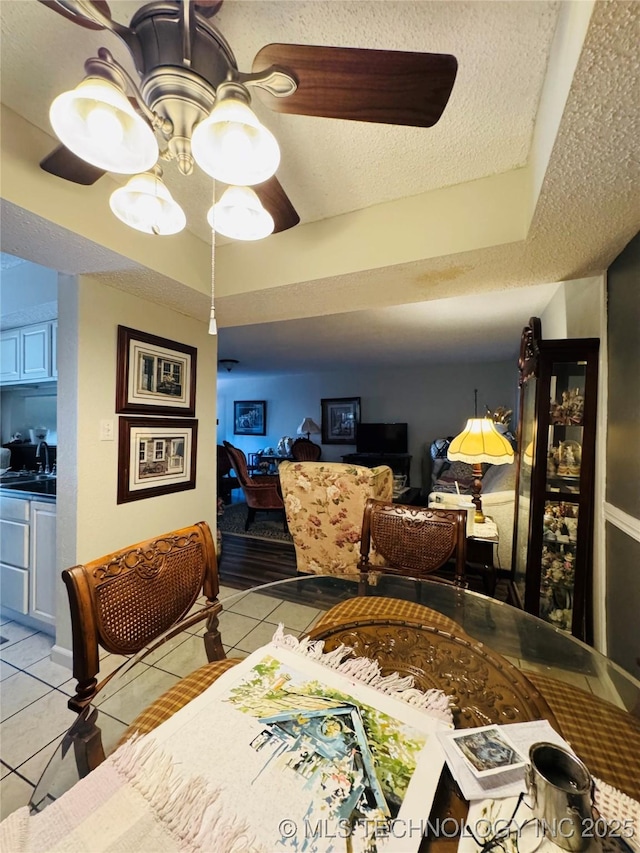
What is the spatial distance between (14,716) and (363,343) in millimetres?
4264

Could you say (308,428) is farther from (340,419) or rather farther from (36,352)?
(36,352)

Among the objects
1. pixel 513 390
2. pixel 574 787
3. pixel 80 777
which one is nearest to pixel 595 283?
pixel 574 787

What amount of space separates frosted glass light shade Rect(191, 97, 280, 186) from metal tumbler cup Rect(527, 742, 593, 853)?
1291 millimetres

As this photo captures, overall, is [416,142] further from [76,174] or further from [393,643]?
[393,643]

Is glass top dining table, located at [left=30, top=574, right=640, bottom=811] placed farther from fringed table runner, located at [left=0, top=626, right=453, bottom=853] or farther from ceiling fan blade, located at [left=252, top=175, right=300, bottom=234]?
ceiling fan blade, located at [left=252, top=175, right=300, bottom=234]

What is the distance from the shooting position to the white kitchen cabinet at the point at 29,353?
227 cm

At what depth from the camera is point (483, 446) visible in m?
2.14

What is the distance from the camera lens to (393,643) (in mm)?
945

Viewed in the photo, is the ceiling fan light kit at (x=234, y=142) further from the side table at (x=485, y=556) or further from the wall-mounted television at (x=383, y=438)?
the wall-mounted television at (x=383, y=438)

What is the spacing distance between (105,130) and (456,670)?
1.59 meters

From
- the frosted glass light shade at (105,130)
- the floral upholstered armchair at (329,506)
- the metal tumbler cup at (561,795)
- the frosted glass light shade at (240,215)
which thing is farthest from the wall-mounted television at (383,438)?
the metal tumbler cup at (561,795)

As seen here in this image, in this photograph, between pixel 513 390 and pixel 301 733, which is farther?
pixel 513 390

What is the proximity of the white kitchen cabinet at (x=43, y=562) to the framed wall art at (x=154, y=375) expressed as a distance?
0.78m

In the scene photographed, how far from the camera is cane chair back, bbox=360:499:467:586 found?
1514mm
